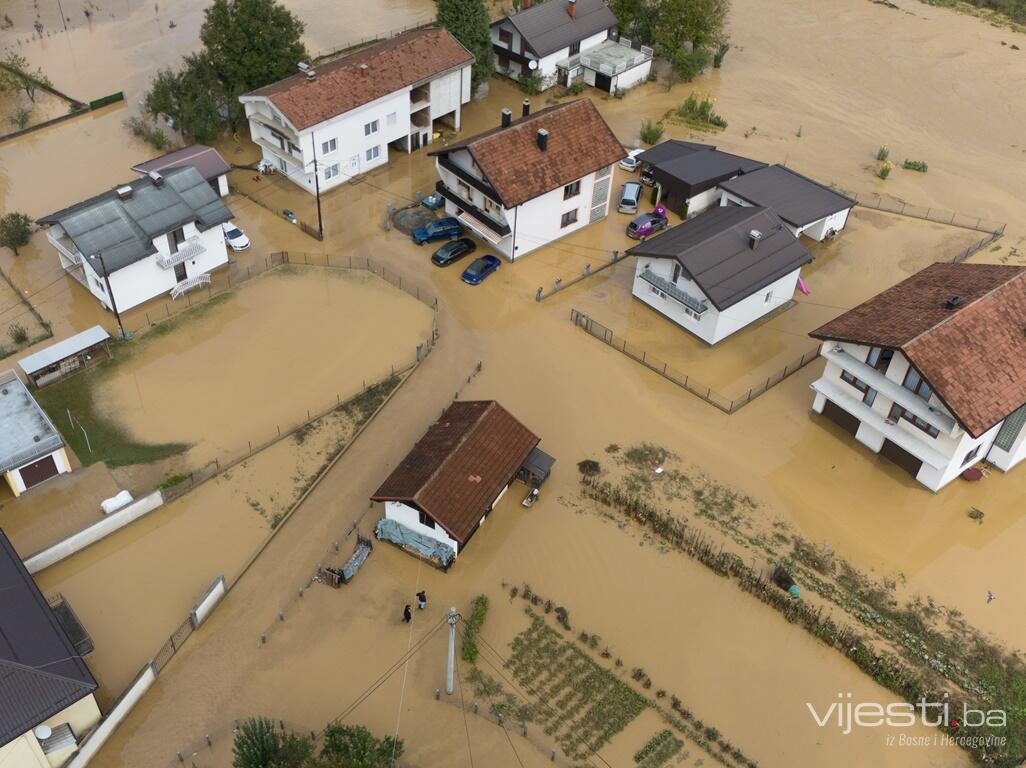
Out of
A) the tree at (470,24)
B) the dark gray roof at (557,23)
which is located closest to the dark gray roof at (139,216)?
the tree at (470,24)

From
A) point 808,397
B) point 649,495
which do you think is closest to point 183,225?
point 649,495

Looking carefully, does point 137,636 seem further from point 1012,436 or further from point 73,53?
point 73,53

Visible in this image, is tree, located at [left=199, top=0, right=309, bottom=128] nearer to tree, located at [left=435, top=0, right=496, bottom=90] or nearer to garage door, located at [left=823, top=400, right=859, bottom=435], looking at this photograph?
tree, located at [left=435, top=0, right=496, bottom=90]

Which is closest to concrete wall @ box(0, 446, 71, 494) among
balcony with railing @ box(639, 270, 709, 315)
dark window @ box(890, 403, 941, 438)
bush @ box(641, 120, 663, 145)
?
balcony with railing @ box(639, 270, 709, 315)

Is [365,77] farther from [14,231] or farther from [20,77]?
[20,77]

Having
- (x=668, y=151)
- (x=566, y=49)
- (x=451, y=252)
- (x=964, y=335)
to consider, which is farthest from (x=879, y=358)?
(x=566, y=49)

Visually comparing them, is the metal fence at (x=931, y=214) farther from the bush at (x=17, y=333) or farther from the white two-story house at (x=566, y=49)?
the bush at (x=17, y=333)
